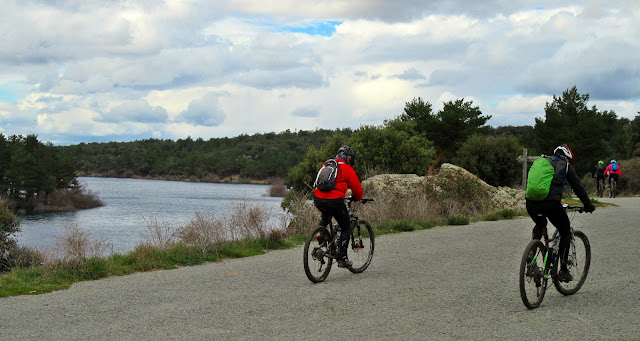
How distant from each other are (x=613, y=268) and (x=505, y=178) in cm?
4336

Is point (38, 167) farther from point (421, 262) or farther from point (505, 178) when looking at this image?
point (421, 262)

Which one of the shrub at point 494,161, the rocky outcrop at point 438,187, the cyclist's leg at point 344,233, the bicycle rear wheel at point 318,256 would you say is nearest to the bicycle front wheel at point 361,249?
the cyclist's leg at point 344,233

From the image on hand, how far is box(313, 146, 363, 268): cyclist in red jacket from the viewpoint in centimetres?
835

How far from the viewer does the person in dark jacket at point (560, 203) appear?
6789 millimetres

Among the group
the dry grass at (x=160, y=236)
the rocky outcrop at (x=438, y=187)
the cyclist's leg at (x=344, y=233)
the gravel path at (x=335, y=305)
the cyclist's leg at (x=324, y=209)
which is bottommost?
the gravel path at (x=335, y=305)

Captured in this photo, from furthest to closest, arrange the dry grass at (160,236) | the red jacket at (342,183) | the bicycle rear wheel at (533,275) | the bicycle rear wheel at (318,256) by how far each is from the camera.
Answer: the dry grass at (160,236)
the red jacket at (342,183)
the bicycle rear wheel at (318,256)
the bicycle rear wheel at (533,275)

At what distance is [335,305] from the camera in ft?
22.7

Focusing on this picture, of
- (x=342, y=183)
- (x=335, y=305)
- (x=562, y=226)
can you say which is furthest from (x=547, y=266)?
(x=342, y=183)

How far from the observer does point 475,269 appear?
30.5ft

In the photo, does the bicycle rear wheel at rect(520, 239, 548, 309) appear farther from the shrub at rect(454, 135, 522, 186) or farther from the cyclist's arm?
the shrub at rect(454, 135, 522, 186)

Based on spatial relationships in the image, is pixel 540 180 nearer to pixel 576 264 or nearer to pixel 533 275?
pixel 533 275

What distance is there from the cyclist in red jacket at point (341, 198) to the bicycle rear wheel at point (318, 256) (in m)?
0.21

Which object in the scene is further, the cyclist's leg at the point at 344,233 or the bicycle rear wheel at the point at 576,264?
the cyclist's leg at the point at 344,233

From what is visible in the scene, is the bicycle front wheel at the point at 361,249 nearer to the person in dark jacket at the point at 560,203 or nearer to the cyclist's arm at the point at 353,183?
the cyclist's arm at the point at 353,183
